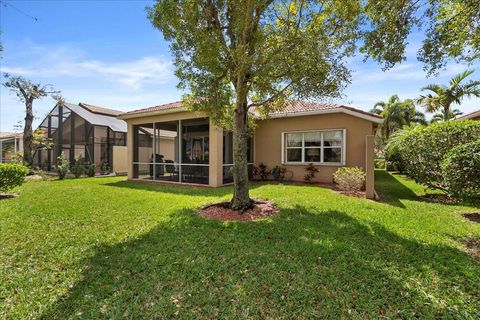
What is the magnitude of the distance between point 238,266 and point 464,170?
23.1 ft

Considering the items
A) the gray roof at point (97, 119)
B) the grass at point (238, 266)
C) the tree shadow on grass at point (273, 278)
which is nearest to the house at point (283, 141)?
the grass at point (238, 266)

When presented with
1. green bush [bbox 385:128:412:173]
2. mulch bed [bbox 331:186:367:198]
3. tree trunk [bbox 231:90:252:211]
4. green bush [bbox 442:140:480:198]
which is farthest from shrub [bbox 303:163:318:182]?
tree trunk [bbox 231:90:252:211]

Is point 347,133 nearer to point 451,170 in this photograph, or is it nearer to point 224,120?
point 451,170

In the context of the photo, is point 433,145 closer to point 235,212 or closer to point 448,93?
point 235,212

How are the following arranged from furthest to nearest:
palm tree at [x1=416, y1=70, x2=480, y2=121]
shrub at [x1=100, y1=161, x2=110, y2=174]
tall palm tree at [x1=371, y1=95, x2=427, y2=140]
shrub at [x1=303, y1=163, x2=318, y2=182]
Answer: tall palm tree at [x1=371, y1=95, x2=427, y2=140] → shrub at [x1=100, y1=161, x2=110, y2=174] → palm tree at [x1=416, y1=70, x2=480, y2=121] → shrub at [x1=303, y1=163, x2=318, y2=182]

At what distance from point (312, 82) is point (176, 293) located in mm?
5948

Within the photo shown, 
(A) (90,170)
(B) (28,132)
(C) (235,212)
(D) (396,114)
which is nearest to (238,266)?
(C) (235,212)

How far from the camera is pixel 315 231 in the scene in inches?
226

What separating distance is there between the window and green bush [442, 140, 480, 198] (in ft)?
18.5

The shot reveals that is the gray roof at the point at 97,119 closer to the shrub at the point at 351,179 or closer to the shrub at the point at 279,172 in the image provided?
the shrub at the point at 279,172

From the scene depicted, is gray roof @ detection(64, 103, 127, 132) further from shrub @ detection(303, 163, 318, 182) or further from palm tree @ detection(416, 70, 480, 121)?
palm tree @ detection(416, 70, 480, 121)

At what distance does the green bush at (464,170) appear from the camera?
6902 mm

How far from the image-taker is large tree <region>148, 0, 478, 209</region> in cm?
644

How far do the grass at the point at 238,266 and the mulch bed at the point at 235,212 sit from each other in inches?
17.8
